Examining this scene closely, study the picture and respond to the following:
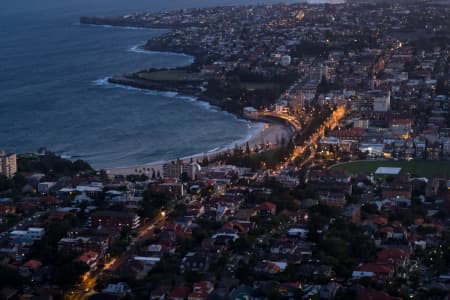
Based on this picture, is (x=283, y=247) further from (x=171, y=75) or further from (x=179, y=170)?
(x=171, y=75)

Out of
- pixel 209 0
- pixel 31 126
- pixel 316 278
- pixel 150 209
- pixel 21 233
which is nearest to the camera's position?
pixel 316 278

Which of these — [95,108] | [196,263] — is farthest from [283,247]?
[95,108]

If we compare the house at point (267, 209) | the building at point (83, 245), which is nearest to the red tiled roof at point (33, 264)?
the building at point (83, 245)

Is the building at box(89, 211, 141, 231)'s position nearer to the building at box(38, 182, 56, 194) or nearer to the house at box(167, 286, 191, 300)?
the building at box(38, 182, 56, 194)

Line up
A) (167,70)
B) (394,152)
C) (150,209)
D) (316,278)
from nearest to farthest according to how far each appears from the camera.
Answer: (316,278) → (150,209) → (394,152) → (167,70)

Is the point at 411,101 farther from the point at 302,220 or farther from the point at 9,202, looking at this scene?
the point at 9,202

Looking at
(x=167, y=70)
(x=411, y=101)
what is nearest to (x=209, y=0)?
(x=167, y=70)

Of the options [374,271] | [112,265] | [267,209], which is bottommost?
[112,265]
